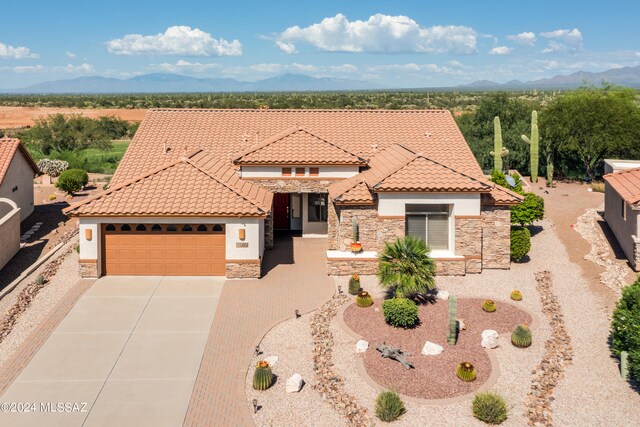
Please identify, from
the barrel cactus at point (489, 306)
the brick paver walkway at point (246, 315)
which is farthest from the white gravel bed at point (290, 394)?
the barrel cactus at point (489, 306)

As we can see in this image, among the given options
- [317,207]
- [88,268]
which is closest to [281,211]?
[317,207]

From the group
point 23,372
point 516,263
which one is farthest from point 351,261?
point 23,372

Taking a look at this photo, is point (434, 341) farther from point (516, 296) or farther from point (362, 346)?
point (516, 296)

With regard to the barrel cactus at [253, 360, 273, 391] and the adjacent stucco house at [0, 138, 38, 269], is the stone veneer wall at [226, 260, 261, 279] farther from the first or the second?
Result: the adjacent stucco house at [0, 138, 38, 269]

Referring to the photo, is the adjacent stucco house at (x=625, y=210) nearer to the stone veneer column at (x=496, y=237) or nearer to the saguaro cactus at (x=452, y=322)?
the stone veneer column at (x=496, y=237)

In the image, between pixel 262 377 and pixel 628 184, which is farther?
pixel 628 184
